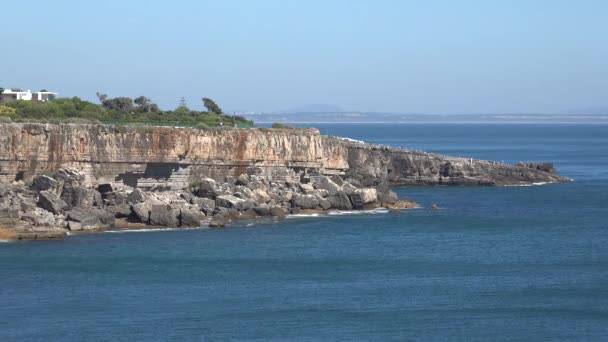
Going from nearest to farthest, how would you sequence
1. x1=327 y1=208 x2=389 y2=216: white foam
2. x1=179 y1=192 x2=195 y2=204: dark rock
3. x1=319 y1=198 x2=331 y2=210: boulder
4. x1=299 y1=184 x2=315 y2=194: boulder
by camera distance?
x1=179 y1=192 x2=195 y2=204: dark rock, x1=327 y1=208 x2=389 y2=216: white foam, x1=319 y1=198 x2=331 y2=210: boulder, x1=299 y1=184 x2=315 y2=194: boulder

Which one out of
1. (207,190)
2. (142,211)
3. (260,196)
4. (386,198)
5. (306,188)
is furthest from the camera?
(386,198)

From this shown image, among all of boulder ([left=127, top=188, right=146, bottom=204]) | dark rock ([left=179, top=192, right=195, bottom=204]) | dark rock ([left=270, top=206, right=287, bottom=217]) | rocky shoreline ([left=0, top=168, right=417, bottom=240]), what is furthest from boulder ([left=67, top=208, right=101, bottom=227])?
dark rock ([left=270, top=206, right=287, bottom=217])

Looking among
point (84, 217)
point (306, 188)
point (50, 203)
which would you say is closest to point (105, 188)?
point (84, 217)

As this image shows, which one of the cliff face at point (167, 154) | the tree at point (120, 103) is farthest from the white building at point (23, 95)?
the cliff face at point (167, 154)

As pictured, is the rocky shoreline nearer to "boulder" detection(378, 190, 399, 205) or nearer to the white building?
"boulder" detection(378, 190, 399, 205)

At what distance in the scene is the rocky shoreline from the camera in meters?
52.6

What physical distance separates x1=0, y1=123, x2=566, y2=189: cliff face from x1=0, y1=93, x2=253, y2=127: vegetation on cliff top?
3.26 metres

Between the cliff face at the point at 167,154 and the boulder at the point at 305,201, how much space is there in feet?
10.6

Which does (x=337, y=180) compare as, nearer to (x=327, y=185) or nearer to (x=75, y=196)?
(x=327, y=185)

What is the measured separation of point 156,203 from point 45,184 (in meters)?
5.08

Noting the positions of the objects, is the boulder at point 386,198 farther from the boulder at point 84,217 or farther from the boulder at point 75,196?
the boulder at point 84,217

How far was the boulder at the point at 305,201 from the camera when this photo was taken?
61969mm

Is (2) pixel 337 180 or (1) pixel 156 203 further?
(2) pixel 337 180

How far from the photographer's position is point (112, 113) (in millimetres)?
72125
